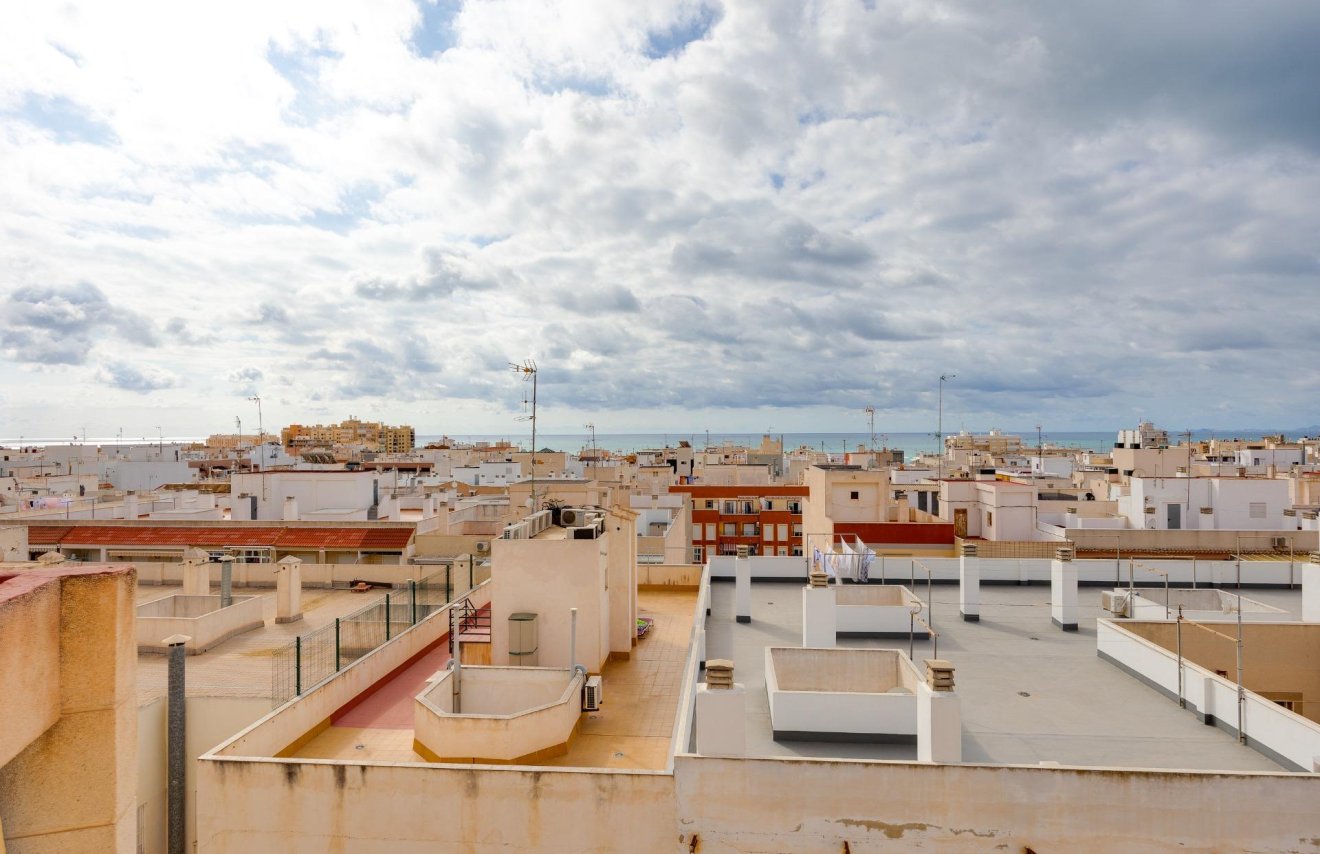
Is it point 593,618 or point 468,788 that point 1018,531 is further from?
point 468,788

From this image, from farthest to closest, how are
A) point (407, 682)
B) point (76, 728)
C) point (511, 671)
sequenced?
point (407, 682), point (511, 671), point (76, 728)

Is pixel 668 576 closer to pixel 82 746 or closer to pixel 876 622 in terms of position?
pixel 876 622

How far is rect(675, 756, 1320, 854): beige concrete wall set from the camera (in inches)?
384

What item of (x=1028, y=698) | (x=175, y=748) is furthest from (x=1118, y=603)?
(x=175, y=748)

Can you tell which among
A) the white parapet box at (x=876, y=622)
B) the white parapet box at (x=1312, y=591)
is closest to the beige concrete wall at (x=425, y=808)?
the white parapet box at (x=876, y=622)

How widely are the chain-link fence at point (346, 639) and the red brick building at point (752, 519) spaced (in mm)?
36562

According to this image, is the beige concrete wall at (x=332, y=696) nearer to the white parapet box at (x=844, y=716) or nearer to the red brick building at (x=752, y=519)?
the white parapet box at (x=844, y=716)

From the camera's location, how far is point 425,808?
35.0ft

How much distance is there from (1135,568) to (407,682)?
67.8 feet

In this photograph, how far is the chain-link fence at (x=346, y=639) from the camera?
44.8ft

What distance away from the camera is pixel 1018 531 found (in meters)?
38.8

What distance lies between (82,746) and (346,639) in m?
12.6

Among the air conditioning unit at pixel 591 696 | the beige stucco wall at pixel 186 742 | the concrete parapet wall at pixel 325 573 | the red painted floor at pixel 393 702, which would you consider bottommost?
the beige stucco wall at pixel 186 742

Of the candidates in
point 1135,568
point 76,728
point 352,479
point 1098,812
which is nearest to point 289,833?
point 76,728
